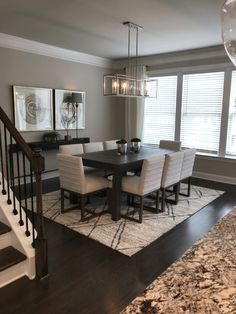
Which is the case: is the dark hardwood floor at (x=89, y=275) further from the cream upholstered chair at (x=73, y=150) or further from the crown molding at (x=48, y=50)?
the crown molding at (x=48, y=50)

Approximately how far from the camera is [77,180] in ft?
11.7

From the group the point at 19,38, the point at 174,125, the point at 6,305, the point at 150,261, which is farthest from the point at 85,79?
the point at 6,305

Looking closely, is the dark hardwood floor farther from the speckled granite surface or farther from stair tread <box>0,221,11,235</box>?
the speckled granite surface

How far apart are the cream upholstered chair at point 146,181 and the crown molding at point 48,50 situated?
3301 millimetres

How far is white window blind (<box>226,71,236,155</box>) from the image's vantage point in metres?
5.45

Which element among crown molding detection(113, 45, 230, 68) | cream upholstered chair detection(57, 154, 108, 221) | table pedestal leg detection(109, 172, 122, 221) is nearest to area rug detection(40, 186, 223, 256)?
table pedestal leg detection(109, 172, 122, 221)

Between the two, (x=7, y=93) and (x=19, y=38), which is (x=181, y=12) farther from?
(x=7, y=93)

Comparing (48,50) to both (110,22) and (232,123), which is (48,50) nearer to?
(110,22)

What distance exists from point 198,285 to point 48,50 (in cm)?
549

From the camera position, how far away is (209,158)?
5.91 metres

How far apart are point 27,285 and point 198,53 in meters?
5.43

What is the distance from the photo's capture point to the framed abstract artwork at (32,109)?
5.07 meters

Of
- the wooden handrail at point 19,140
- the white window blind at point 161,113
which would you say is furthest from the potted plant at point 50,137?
the wooden handrail at point 19,140

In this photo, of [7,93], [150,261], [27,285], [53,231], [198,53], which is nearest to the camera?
[27,285]
